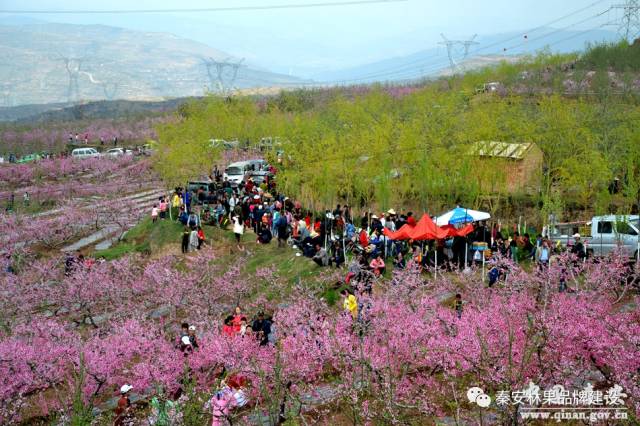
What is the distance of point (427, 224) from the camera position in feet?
67.1

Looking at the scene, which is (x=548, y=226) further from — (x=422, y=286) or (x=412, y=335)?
(x=412, y=335)

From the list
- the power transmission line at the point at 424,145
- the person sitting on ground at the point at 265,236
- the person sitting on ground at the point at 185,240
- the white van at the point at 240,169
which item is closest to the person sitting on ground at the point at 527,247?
the person sitting on ground at the point at 265,236

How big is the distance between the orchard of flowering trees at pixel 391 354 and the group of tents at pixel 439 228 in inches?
106

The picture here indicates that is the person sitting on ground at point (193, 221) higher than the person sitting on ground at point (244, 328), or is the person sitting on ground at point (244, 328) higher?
the person sitting on ground at point (244, 328)

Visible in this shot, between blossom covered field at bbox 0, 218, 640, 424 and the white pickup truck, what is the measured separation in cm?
387

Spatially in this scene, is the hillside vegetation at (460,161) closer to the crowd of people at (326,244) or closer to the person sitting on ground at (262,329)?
the crowd of people at (326,244)

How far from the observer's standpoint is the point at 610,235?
21.3 metres

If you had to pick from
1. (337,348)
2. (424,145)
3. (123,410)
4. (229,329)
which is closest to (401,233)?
(229,329)

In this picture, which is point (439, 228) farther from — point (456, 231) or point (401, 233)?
point (401, 233)

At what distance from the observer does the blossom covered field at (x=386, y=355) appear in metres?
11.0

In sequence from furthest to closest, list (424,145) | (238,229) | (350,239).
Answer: (424,145) < (238,229) < (350,239)

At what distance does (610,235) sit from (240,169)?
21817 millimetres

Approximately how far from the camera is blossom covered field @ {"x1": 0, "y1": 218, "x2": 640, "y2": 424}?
36.0 ft

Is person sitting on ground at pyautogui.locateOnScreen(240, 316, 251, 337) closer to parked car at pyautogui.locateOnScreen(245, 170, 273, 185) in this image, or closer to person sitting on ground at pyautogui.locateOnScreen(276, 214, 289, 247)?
person sitting on ground at pyautogui.locateOnScreen(276, 214, 289, 247)
